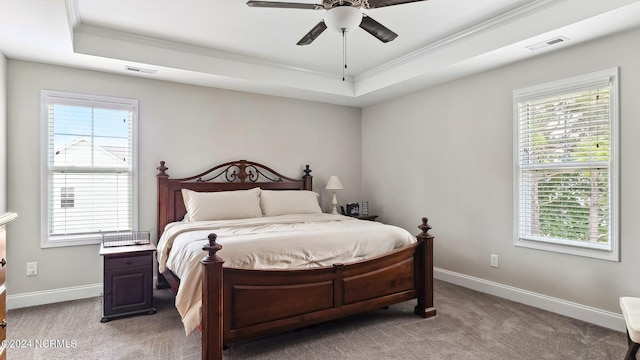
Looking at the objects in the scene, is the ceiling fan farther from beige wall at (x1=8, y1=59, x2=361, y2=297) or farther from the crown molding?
beige wall at (x1=8, y1=59, x2=361, y2=297)

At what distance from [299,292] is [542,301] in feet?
7.81

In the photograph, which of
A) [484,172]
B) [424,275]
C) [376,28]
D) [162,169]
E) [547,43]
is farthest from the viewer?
[162,169]

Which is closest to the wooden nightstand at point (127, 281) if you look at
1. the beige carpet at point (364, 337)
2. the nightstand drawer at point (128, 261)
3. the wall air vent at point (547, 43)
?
the nightstand drawer at point (128, 261)

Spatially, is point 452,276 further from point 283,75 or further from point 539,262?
point 283,75

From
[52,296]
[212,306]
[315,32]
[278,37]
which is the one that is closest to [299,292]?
[212,306]

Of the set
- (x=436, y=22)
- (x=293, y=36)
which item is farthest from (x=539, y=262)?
(x=293, y=36)

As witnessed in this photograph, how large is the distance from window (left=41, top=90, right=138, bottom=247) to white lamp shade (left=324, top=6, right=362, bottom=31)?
2675 mm

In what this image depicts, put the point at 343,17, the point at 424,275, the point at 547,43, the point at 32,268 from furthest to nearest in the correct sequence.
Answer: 1. the point at 32,268
2. the point at 424,275
3. the point at 547,43
4. the point at 343,17

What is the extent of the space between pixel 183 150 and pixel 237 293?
8.00ft

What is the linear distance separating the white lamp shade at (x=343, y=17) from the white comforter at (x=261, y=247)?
1.53 metres

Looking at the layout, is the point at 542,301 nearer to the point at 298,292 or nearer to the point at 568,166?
the point at 568,166

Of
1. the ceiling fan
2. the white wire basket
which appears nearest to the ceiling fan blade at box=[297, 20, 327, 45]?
the ceiling fan

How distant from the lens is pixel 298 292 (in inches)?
101

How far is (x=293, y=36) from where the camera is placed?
351cm
